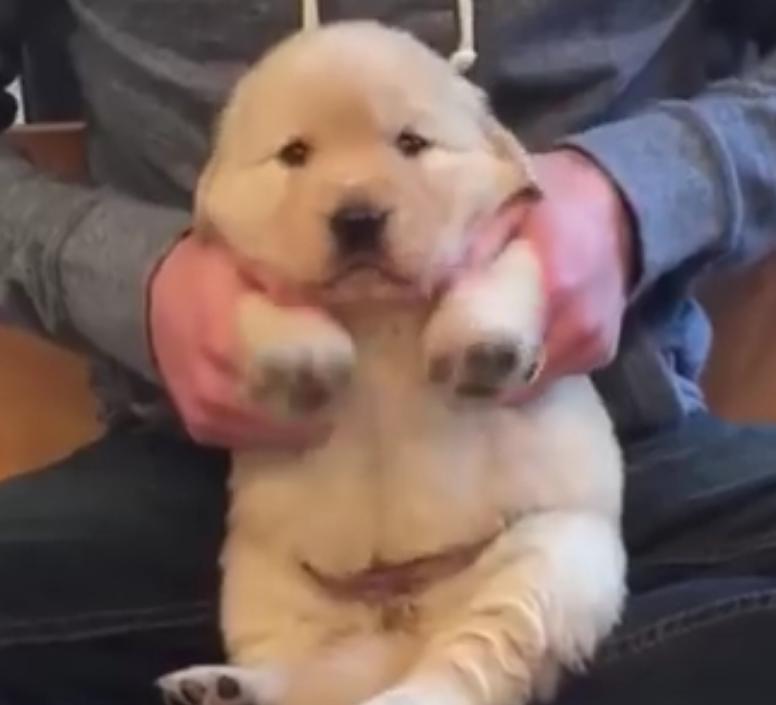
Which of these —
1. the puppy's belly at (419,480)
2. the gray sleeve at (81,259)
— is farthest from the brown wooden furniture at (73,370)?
the puppy's belly at (419,480)

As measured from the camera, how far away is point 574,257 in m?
1.11

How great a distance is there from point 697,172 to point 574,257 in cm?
13

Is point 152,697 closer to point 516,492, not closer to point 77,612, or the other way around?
point 77,612

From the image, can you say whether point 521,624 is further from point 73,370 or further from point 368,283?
point 73,370

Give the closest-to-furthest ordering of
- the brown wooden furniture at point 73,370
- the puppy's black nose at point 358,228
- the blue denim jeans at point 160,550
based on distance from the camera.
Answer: the puppy's black nose at point 358,228 → the blue denim jeans at point 160,550 → the brown wooden furniture at point 73,370

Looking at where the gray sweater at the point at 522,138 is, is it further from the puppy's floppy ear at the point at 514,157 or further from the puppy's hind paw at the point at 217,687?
the puppy's hind paw at the point at 217,687

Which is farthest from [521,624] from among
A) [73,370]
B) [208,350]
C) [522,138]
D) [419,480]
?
[73,370]

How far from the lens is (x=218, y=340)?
1106 millimetres

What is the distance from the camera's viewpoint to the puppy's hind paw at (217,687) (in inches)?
41.5

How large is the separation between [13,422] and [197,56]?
0.33 m

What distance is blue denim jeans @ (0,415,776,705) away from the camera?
1.15 m

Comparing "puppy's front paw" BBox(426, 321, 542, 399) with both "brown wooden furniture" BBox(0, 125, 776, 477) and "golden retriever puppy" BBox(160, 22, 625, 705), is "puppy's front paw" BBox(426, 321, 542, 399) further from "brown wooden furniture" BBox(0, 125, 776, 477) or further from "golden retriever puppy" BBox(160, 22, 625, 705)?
"brown wooden furniture" BBox(0, 125, 776, 477)

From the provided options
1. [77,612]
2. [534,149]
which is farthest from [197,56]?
[77,612]

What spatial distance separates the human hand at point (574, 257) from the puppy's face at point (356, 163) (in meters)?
0.02
